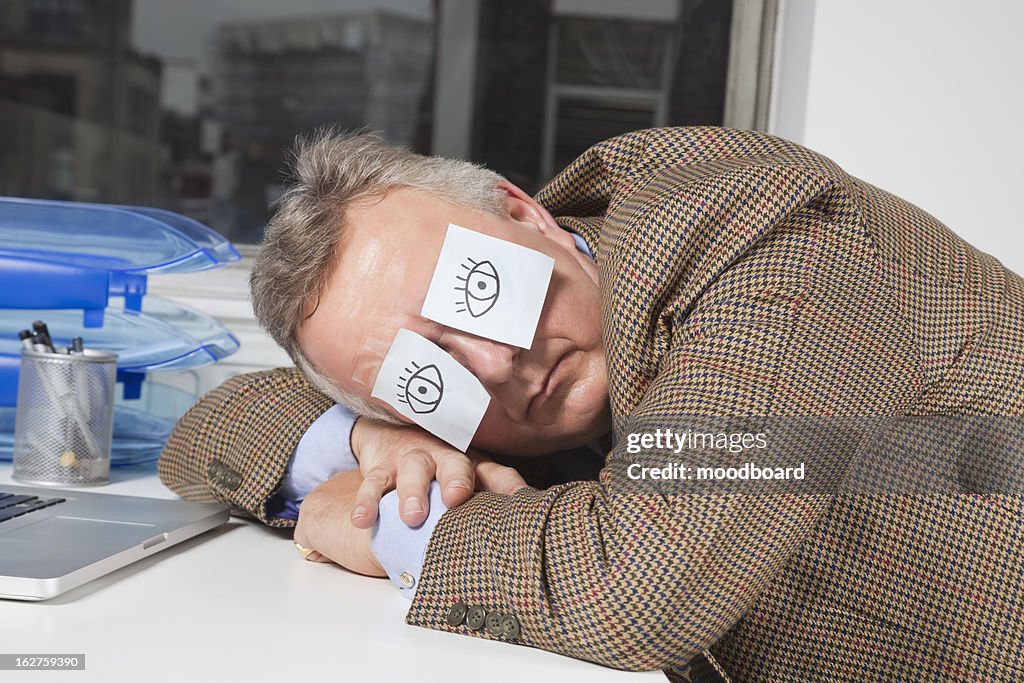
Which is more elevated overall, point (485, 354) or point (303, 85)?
point (303, 85)

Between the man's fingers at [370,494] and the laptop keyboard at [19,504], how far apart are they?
0.29 meters

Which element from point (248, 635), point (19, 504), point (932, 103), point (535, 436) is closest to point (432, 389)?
point (535, 436)

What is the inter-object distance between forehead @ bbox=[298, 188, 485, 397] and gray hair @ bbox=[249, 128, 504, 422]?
0.01 metres

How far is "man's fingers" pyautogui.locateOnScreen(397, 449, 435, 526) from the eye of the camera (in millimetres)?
785

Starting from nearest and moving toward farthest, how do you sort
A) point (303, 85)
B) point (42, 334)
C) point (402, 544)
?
point (402, 544), point (42, 334), point (303, 85)

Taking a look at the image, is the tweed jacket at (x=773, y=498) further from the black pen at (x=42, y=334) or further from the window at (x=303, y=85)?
the window at (x=303, y=85)

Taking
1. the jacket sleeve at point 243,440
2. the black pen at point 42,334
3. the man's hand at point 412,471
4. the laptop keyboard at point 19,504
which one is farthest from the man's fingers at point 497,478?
the black pen at point 42,334

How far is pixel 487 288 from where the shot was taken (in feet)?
2.75

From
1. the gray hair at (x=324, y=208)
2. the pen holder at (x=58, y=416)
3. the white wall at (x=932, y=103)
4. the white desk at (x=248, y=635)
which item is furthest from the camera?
the white wall at (x=932, y=103)

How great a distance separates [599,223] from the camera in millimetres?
1008

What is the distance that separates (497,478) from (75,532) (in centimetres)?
36

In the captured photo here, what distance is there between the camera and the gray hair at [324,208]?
91cm

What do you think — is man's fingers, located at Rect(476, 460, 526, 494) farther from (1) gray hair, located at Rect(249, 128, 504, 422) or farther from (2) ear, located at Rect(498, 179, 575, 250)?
(2) ear, located at Rect(498, 179, 575, 250)

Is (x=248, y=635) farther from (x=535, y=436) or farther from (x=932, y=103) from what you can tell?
(x=932, y=103)
